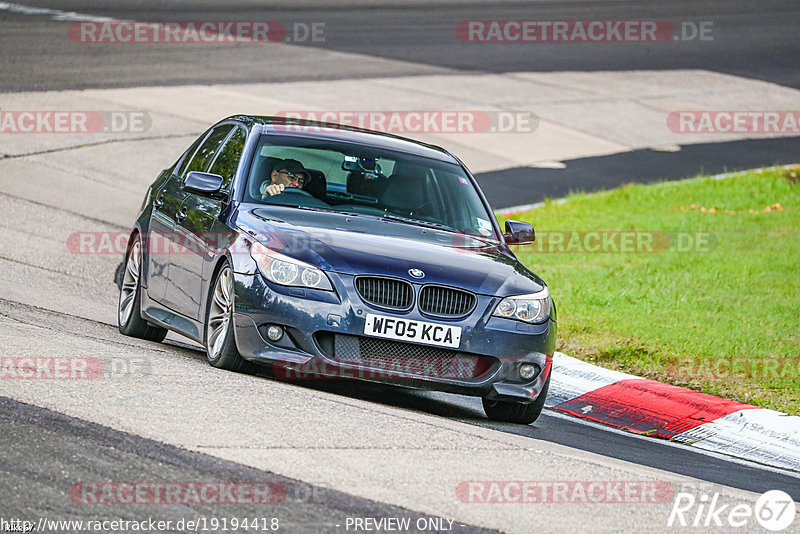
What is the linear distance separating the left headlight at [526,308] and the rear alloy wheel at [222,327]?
153 centimetres

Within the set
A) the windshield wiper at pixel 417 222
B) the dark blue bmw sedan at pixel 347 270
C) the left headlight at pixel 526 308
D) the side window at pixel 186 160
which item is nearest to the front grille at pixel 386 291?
the dark blue bmw sedan at pixel 347 270

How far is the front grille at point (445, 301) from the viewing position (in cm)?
752

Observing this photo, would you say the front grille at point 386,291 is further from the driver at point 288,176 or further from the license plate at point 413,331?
the driver at point 288,176

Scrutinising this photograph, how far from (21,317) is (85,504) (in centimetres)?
426

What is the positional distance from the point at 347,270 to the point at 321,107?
15578 millimetres

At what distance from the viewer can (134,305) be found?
9578 millimetres

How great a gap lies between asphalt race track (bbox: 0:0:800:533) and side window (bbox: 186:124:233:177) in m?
1.36

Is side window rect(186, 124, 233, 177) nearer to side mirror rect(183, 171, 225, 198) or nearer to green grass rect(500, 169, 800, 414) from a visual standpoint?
side mirror rect(183, 171, 225, 198)

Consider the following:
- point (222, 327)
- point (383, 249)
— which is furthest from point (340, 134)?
point (222, 327)

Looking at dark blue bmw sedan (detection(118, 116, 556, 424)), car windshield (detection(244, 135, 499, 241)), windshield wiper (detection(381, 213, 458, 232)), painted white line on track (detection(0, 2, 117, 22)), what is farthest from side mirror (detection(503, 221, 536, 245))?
painted white line on track (detection(0, 2, 117, 22))

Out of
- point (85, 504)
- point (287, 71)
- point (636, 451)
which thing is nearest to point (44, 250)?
point (636, 451)


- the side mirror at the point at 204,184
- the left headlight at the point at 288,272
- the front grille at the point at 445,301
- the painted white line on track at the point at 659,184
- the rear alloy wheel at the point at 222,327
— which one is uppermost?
the side mirror at the point at 204,184

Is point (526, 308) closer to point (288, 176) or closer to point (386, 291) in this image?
point (386, 291)

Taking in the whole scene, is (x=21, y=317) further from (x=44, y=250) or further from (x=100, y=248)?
(x=100, y=248)
